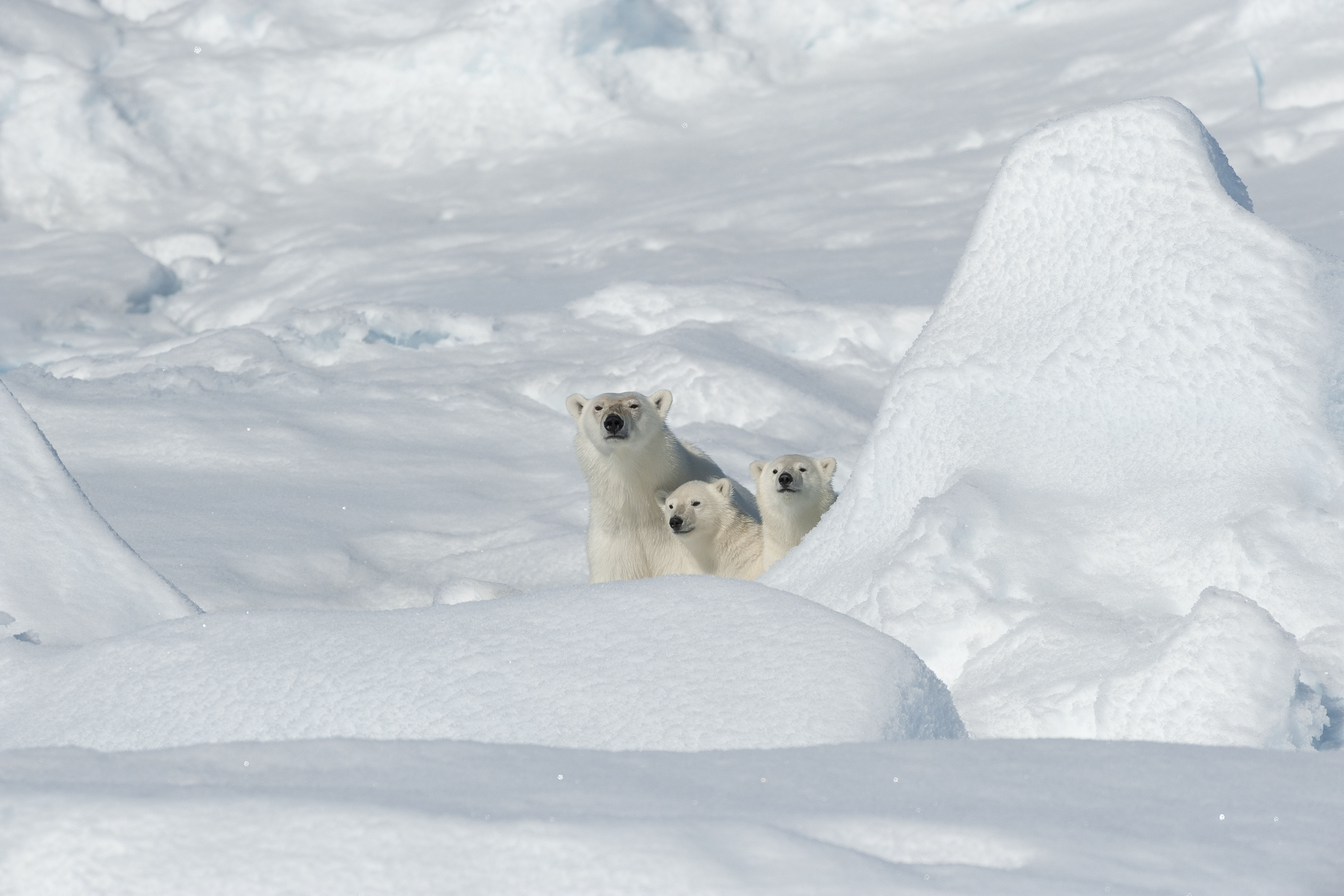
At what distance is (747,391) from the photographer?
25.7 ft

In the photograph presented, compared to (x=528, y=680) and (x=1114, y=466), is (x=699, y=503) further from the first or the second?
(x=528, y=680)

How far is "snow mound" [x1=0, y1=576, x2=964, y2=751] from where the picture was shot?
1.83 m

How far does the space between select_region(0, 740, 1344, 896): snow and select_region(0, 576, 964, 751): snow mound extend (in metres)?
0.29

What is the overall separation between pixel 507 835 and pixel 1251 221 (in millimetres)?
2608

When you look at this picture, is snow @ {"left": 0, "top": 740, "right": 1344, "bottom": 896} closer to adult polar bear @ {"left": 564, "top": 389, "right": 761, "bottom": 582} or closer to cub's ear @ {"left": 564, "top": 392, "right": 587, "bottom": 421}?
adult polar bear @ {"left": 564, "top": 389, "right": 761, "bottom": 582}

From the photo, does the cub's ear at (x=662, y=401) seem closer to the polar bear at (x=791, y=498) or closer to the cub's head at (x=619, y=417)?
the cub's head at (x=619, y=417)

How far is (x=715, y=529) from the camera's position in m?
5.11

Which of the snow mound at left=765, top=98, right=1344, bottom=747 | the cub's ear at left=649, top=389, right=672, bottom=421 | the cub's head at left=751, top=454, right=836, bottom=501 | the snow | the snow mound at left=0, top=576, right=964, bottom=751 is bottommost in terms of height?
the cub's head at left=751, top=454, right=836, bottom=501

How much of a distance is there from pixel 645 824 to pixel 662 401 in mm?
4111

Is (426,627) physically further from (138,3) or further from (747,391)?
(138,3)

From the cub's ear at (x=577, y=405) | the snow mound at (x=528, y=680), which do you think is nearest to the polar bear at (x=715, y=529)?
the cub's ear at (x=577, y=405)

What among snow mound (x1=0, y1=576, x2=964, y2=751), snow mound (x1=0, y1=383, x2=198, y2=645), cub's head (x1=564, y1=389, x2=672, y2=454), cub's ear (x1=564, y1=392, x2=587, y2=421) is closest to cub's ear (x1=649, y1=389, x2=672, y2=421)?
cub's head (x1=564, y1=389, x2=672, y2=454)

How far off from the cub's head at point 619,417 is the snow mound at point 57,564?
215cm

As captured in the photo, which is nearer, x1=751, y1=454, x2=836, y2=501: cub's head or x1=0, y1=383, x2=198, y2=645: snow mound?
x1=0, y1=383, x2=198, y2=645: snow mound
